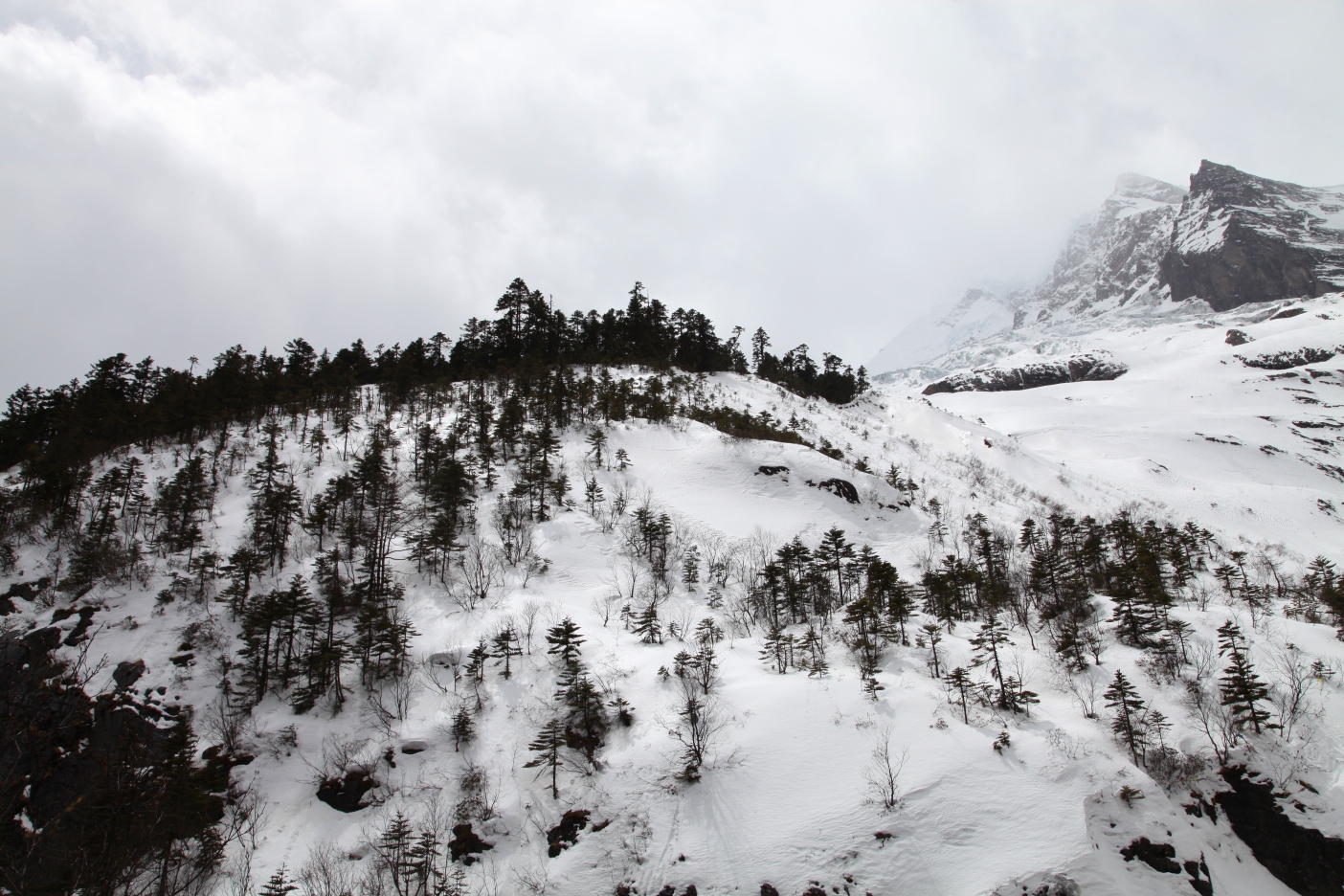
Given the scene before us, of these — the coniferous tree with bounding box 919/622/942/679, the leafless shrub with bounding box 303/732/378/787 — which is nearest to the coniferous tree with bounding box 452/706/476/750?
the leafless shrub with bounding box 303/732/378/787

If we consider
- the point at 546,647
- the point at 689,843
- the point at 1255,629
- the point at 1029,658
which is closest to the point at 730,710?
the point at 689,843

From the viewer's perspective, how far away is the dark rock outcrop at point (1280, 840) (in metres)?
13.9

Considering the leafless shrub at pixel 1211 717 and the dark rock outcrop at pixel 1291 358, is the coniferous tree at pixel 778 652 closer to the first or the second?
the leafless shrub at pixel 1211 717

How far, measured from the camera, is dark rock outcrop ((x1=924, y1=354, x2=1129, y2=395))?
445 feet

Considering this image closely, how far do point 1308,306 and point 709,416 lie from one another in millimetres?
192170

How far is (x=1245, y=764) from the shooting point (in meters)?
15.8

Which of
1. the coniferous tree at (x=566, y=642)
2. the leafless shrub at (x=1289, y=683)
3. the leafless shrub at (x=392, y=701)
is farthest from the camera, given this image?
the coniferous tree at (x=566, y=642)

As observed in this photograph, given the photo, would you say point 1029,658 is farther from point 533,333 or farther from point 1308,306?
point 1308,306

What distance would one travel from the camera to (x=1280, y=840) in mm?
14570

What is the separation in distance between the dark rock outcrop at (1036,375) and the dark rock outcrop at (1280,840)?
144948 mm

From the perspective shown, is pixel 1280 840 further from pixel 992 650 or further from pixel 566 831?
pixel 566 831

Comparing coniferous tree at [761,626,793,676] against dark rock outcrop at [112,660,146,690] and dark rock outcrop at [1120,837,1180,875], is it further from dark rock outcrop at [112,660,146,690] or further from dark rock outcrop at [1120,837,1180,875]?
dark rock outcrop at [112,660,146,690]

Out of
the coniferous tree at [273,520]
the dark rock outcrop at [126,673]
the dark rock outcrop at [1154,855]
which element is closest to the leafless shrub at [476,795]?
the dark rock outcrop at [126,673]

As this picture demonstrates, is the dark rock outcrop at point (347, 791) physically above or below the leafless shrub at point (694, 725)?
below
